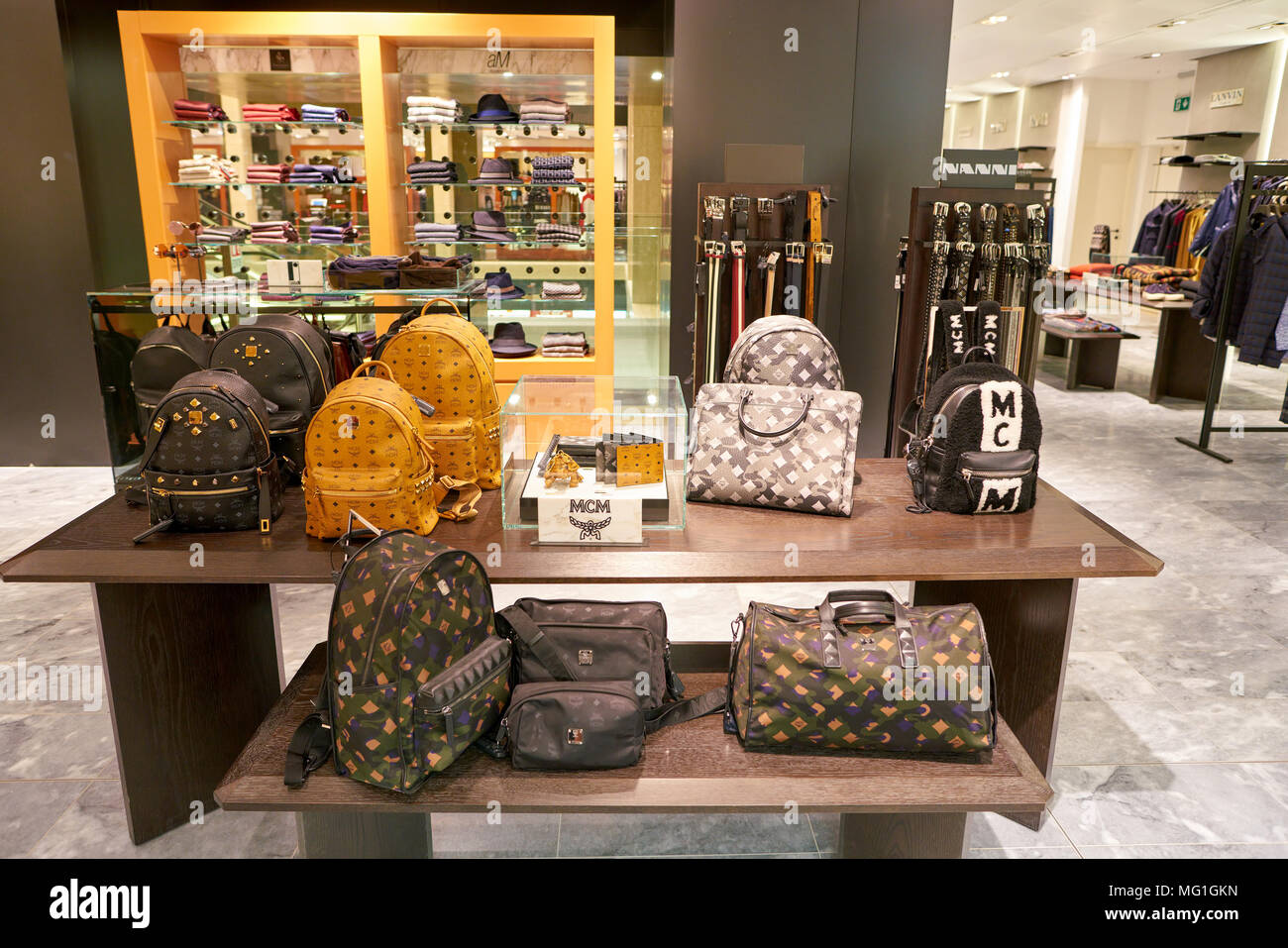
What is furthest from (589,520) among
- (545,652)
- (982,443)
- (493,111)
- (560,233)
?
(493,111)

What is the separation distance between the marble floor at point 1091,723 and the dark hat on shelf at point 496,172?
109 inches

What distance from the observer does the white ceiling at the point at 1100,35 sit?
8.35 m

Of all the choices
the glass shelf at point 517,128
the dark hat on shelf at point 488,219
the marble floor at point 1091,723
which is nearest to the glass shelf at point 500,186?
the dark hat on shelf at point 488,219

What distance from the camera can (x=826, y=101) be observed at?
501 cm

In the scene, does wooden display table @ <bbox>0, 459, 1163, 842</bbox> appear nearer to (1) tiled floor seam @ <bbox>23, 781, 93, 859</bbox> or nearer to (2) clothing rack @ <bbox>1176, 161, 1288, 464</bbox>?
(1) tiled floor seam @ <bbox>23, 781, 93, 859</bbox>

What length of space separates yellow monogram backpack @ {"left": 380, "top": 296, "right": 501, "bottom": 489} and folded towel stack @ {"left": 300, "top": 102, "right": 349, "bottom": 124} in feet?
12.5

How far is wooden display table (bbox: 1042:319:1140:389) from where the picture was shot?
26.4ft

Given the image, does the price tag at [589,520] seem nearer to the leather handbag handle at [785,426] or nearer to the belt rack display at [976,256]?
the leather handbag handle at [785,426]

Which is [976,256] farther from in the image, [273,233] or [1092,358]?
[1092,358]

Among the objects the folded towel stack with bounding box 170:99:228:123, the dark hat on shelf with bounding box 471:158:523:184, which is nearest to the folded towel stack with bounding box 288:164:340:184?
the folded towel stack with bounding box 170:99:228:123

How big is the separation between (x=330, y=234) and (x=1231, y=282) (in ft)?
19.0

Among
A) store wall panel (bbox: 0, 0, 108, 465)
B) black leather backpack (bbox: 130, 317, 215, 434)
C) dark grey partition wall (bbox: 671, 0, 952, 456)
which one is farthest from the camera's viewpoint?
store wall panel (bbox: 0, 0, 108, 465)
